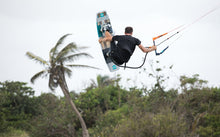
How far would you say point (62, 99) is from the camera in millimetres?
25109

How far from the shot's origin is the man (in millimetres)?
5996

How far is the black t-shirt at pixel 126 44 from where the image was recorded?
5984 mm

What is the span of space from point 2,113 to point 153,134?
51.5 feet

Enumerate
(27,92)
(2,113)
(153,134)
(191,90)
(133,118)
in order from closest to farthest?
(153,134)
(133,118)
(191,90)
(2,113)
(27,92)

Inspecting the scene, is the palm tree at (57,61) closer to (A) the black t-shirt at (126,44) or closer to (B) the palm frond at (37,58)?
(B) the palm frond at (37,58)

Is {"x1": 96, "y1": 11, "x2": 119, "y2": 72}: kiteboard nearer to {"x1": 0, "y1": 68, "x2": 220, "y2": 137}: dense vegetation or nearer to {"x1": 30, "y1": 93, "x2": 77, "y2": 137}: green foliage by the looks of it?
{"x1": 0, "y1": 68, "x2": 220, "y2": 137}: dense vegetation

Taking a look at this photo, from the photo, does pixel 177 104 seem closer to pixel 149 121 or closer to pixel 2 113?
pixel 149 121

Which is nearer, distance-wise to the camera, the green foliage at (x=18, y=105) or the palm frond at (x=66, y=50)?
the palm frond at (x=66, y=50)

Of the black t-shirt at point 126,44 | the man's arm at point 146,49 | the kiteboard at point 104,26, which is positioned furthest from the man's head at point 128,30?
the kiteboard at point 104,26

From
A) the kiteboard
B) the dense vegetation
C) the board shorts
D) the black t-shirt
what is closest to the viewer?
the black t-shirt

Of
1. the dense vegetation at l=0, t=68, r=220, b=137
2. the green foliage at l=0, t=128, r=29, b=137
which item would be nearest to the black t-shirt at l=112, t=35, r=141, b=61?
the dense vegetation at l=0, t=68, r=220, b=137

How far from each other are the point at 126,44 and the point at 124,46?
67mm

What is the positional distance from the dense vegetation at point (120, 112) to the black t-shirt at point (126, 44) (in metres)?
8.16

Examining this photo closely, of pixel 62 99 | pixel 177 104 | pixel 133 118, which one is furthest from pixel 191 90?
pixel 62 99
